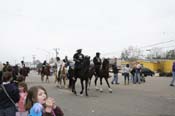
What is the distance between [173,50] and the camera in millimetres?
143125

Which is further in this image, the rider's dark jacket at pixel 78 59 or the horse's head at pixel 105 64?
the horse's head at pixel 105 64

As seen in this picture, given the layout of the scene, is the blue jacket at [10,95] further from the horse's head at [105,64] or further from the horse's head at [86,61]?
the horse's head at [105,64]

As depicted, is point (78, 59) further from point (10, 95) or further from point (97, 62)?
point (10, 95)

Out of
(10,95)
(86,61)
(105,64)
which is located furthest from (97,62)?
(10,95)

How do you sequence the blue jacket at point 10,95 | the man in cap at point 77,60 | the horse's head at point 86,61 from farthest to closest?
the man in cap at point 77,60
the horse's head at point 86,61
the blue jacket at point 10,95

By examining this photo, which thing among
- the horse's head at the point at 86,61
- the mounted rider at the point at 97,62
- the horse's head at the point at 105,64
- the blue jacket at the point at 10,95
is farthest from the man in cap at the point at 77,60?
the blue jacket at the point at 10,95

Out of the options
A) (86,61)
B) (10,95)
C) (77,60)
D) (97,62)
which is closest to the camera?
(10,95)

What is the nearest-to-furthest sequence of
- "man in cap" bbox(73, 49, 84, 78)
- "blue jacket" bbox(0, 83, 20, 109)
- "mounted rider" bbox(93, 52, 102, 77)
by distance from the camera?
"blue jacket" bbox(0, 83, 20, 109), "man in cap" bbox(73, 49, 84, 78), "mounted rider" bbox(93, 52, 102, 77)

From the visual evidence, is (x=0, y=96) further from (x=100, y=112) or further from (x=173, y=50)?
(x=173, y=50)

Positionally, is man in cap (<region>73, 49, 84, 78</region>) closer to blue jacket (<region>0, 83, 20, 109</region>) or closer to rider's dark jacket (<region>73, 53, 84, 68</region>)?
rider's dark jacket (<region>73, 53, 84, 68</region>)

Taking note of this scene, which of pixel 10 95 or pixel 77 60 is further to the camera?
pixel 77 60

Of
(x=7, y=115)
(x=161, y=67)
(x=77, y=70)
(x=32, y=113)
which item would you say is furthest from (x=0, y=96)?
(x=161, y=67)

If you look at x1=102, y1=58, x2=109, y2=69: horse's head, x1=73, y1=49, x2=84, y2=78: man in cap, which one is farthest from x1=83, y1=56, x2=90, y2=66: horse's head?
x1=102, y1=58, x2=109, y2=69: horse's head

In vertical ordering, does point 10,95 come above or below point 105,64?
below
